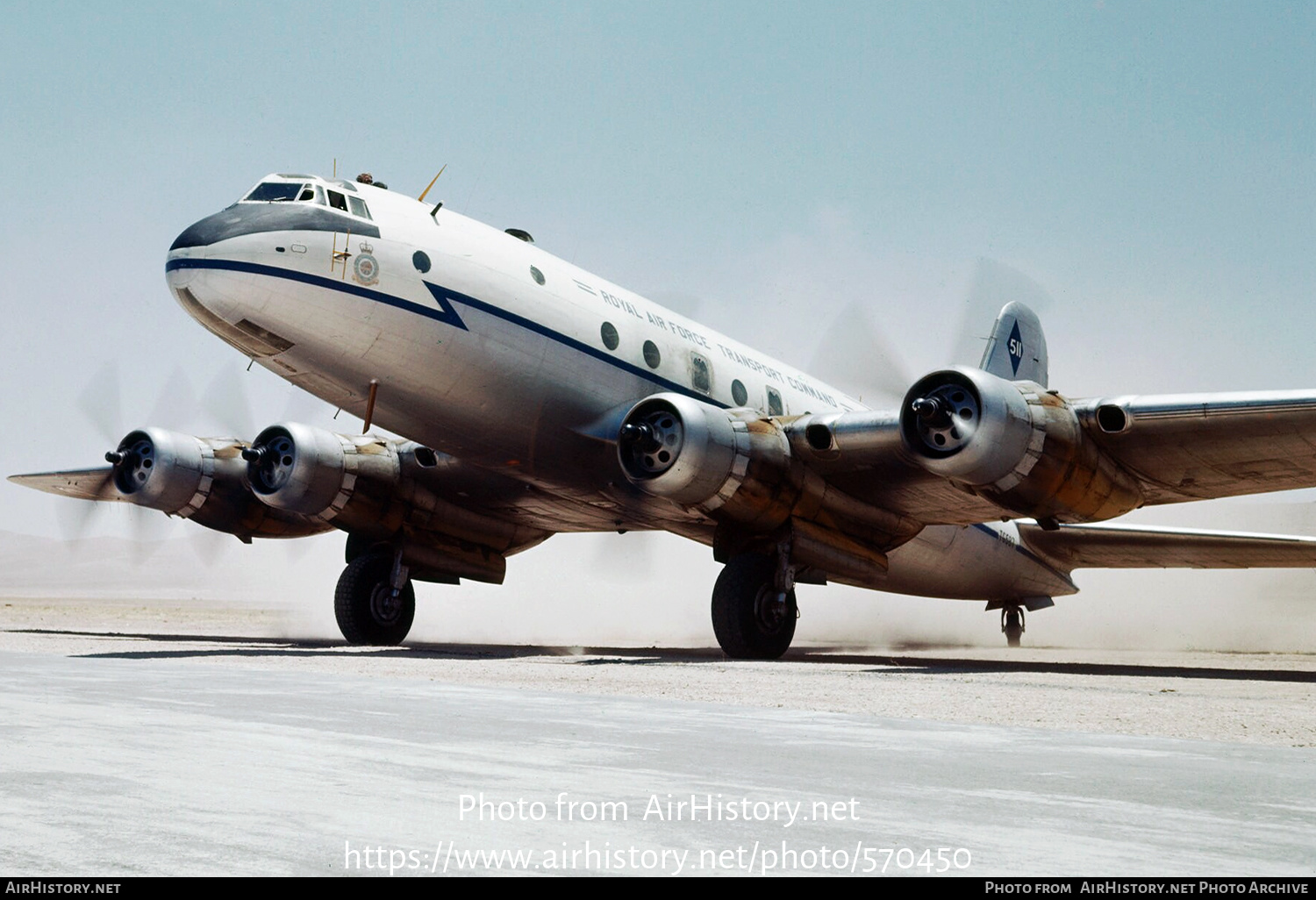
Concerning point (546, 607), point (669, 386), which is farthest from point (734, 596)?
point (546, 607)

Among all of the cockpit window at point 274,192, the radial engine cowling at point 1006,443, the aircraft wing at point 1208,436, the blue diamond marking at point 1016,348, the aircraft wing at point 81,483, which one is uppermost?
the blue diamond marking at point 1016,348

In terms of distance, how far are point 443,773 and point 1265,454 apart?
13785 millimetres

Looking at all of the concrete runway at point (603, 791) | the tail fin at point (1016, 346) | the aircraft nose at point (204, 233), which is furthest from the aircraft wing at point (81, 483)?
the tail fin at point (1016, 346)

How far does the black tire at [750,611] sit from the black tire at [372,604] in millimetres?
6741

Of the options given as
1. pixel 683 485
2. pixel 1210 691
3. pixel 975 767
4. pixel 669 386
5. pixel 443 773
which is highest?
pixel 669 386

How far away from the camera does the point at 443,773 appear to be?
5.52m

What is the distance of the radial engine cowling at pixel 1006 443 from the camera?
14.9 metres

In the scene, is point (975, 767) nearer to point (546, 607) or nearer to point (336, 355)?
point (336, 355)

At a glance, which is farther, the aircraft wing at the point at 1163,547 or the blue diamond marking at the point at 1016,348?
the blue diamond marking at the point at 1016,348

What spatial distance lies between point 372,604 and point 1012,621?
45.8ft

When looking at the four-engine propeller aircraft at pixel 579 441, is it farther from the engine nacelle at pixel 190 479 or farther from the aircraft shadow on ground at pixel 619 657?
the aircraft shadow on ground at pixel 619 657

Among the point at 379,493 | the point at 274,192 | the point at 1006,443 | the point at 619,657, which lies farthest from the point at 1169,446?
the point at 379,493

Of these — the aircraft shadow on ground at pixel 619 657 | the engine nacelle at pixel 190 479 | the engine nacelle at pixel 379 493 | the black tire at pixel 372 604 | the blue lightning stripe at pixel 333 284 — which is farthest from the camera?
the engine nacelle at pixel 190 479

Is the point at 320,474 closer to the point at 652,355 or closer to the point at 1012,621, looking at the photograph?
the point at 652,355
